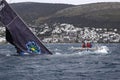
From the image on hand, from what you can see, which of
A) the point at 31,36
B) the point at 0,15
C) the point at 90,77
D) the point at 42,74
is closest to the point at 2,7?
the point at 0,15

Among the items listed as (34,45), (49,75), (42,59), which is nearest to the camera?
(49,75)

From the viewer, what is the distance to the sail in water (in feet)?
200

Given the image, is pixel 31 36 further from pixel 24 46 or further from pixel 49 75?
pixel 49 75

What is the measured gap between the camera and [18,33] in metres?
62.1

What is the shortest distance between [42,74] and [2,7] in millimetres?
21754

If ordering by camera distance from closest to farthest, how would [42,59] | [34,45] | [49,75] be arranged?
1. [49,75]
2. [42,59]
3. [34,45]

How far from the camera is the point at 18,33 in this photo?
62094 millimetres

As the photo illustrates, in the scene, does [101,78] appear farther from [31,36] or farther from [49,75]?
[31,36]

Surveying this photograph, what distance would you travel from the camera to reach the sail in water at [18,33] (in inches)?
2399

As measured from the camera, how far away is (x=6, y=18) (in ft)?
199

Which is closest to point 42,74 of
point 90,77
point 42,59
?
point 90,77

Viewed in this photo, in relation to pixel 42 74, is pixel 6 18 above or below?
above

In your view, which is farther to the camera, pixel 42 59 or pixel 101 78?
pixel 42 59

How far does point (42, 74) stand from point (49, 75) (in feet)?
3.13
